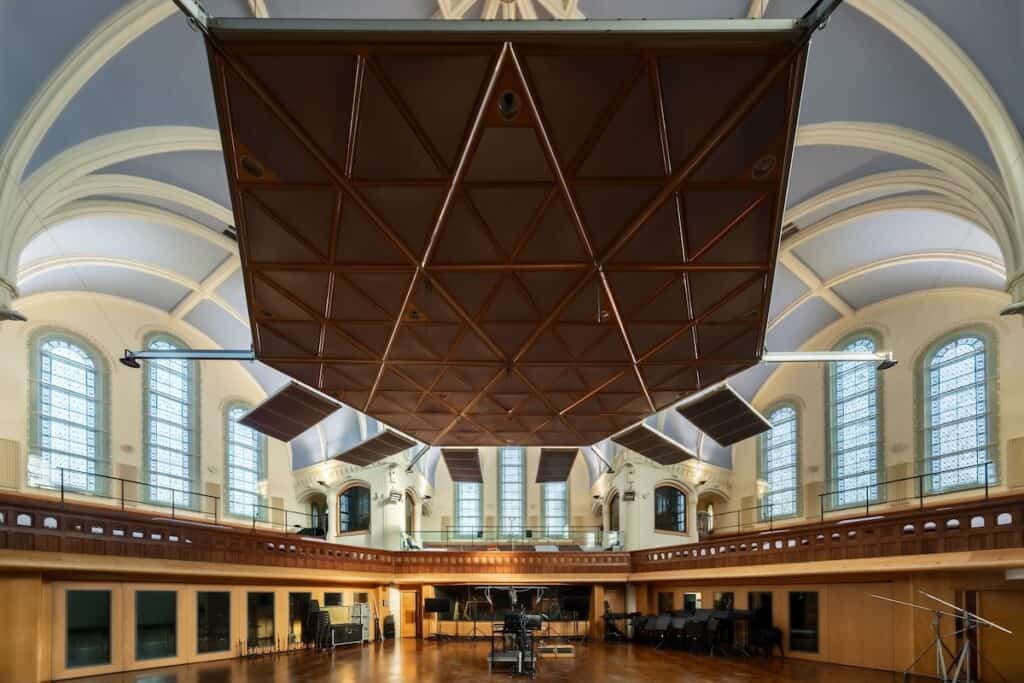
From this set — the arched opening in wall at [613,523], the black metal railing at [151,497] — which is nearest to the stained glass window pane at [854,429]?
the arched opening in wall at [613,523]

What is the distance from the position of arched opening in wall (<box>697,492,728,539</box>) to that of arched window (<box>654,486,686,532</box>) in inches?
56.3

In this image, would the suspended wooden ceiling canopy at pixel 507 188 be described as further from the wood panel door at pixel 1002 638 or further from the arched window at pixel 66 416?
the arched window at pixel 66 416

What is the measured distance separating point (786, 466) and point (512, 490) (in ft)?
43.4

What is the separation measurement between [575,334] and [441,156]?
5269 millimetres

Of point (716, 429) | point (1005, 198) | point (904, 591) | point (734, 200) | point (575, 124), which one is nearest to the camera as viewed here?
point (575, 124)

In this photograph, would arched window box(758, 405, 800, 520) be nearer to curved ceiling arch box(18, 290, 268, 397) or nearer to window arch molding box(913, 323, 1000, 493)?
window arch molding box(913, 323, 1000, 493)

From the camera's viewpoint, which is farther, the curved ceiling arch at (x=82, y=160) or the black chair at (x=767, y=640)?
the black chair at (x=767, y=640)

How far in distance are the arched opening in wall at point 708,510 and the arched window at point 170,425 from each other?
66.2 feet

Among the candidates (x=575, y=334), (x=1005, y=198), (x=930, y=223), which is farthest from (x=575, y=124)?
(x=930, y=223)

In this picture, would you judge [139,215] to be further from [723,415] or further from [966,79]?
[966,79]

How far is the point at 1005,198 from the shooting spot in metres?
14.2

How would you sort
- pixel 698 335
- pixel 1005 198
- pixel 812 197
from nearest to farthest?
pixel 698 335 → pixel 1005 198 → pixel 812 197

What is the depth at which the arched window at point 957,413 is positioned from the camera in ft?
69.7

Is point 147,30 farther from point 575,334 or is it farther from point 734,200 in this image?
point 734,200
